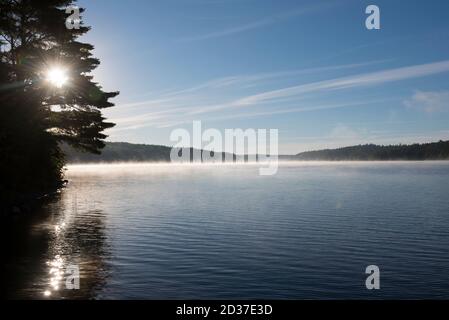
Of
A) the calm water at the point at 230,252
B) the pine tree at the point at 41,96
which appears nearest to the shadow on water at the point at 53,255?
the calm water at the point at 230,252

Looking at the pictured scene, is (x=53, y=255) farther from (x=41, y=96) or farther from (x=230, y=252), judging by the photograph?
(x=41, y=96)

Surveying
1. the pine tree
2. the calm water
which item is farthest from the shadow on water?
the pine tree

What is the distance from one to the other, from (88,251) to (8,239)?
21.8 ft

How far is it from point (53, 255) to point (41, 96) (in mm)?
33455

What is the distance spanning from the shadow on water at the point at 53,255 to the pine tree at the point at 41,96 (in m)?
7.98

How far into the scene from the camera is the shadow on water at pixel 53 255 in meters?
18.4

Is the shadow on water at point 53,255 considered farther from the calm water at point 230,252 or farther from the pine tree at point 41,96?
the pine tree at point 41,96

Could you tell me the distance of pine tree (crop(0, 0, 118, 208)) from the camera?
44.0 meters

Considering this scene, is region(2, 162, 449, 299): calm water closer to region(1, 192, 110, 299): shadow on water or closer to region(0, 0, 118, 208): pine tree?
region(1, 192, 110, 299): shadow on water

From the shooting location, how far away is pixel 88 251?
25922 mm

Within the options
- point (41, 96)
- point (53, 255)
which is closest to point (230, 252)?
point (53, 255)
